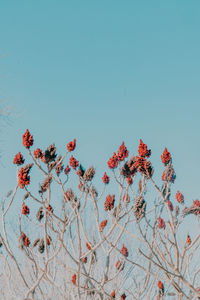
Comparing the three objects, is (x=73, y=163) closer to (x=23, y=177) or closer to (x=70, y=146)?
(x=70, y=146)

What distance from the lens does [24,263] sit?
3.76m

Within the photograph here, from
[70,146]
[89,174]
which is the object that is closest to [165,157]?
[89,174]

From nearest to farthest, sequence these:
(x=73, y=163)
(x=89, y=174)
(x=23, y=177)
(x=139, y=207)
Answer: (x=139, y=207)
(x=23, y=177)
(x=89, y=174)
(x=73, y=163)

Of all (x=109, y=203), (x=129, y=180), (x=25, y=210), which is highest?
(x=129, y=180)

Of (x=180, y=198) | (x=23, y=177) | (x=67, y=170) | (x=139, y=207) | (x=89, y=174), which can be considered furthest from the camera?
(x=67, y=170)

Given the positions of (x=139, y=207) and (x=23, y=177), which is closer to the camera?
(x=139, y=207)

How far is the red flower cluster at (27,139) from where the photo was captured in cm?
286

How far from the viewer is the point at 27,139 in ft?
9.40

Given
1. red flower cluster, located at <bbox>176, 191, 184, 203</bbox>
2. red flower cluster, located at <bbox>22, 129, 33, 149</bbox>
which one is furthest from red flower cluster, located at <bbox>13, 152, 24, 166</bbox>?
red flower cluster, located at <bbox>176, 191, 184, 203</bbox>

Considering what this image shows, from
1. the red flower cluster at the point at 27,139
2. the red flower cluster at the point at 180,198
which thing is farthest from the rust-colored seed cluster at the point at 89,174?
the red flower cluster at the point at 180,198

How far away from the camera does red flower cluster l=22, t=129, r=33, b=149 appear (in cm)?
286

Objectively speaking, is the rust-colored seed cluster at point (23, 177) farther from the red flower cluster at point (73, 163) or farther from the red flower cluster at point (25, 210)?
the red flower cluster at point (73, 163)

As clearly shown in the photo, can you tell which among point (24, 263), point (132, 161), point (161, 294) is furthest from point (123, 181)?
point (24, 263)

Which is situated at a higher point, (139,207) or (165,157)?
(165,157)
